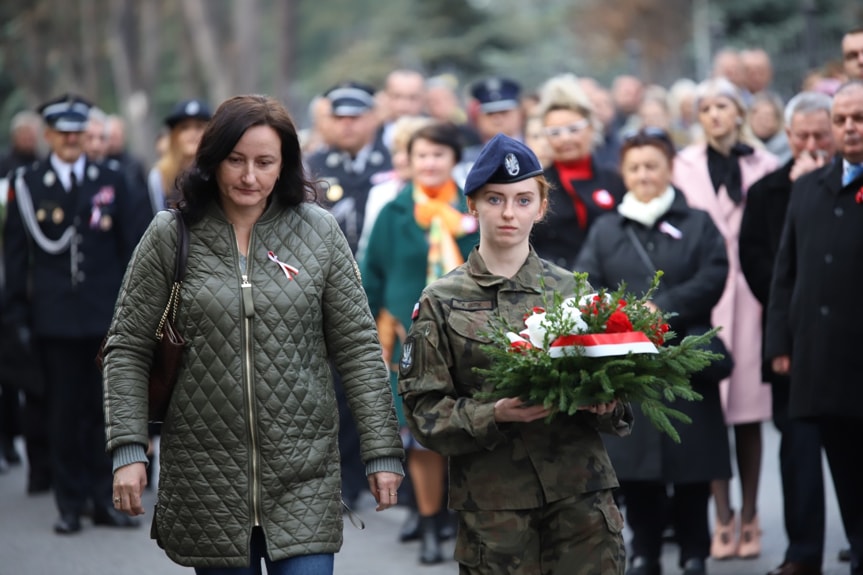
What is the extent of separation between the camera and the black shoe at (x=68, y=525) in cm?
964

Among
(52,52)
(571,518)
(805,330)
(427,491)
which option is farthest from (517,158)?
(52,52)

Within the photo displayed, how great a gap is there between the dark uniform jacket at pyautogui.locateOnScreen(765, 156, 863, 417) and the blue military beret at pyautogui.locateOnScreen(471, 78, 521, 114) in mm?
4350

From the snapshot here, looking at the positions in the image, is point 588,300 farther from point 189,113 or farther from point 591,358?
point 189,113

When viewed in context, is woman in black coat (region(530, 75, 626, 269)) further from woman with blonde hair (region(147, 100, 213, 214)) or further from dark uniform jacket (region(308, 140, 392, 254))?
woman with blonde hair (region(147, 100, 213, 214))

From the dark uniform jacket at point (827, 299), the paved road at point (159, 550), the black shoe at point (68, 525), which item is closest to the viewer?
the dark uniform jacket at point (827, 299)

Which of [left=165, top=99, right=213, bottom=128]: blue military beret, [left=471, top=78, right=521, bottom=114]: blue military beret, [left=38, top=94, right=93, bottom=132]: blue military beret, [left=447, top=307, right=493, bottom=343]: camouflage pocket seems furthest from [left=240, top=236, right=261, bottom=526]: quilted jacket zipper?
[left=471, top=78, right=521, bottom=114]: blue military beret

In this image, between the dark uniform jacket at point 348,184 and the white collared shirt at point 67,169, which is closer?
the white collared shirt at point 67,169

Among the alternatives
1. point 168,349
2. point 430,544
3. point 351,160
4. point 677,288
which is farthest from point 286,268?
point 351,160

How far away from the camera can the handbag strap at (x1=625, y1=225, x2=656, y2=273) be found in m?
7.72

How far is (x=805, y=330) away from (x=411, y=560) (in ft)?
9.28

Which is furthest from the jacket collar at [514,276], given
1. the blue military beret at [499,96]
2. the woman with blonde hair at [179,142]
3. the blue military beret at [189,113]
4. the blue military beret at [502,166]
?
the blue military beret at [499,96]

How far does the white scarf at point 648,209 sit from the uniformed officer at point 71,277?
366 centimetres

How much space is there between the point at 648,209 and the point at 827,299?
1174mm

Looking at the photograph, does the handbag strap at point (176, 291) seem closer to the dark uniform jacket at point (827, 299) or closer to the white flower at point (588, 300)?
the white flower at point (588, 300)
